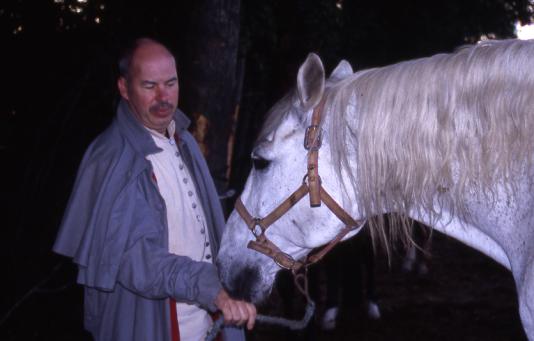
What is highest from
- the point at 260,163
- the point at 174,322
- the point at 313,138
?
the point at 313,138

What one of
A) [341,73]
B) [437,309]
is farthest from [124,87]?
[437,309]

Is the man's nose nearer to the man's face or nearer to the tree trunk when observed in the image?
the man's face

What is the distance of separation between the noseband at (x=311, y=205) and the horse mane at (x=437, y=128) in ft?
0.24

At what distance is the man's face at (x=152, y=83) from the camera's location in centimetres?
221

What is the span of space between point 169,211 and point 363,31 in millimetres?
9164

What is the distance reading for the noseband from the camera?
2.00 metres

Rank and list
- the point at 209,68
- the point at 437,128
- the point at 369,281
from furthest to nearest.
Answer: the point at 369,281 → the point at 209,68 → the point at 437,128

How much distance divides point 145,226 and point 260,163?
0.54m

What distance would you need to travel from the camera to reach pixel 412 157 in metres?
1.83

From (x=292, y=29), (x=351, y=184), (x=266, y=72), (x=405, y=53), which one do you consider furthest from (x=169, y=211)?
(x=405, y=53)

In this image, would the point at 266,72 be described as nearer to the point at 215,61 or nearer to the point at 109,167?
the point at 215,61

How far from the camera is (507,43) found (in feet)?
5.90

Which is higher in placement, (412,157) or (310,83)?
(310,83)

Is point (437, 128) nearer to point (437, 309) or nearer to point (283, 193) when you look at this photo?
point (283, 193)
